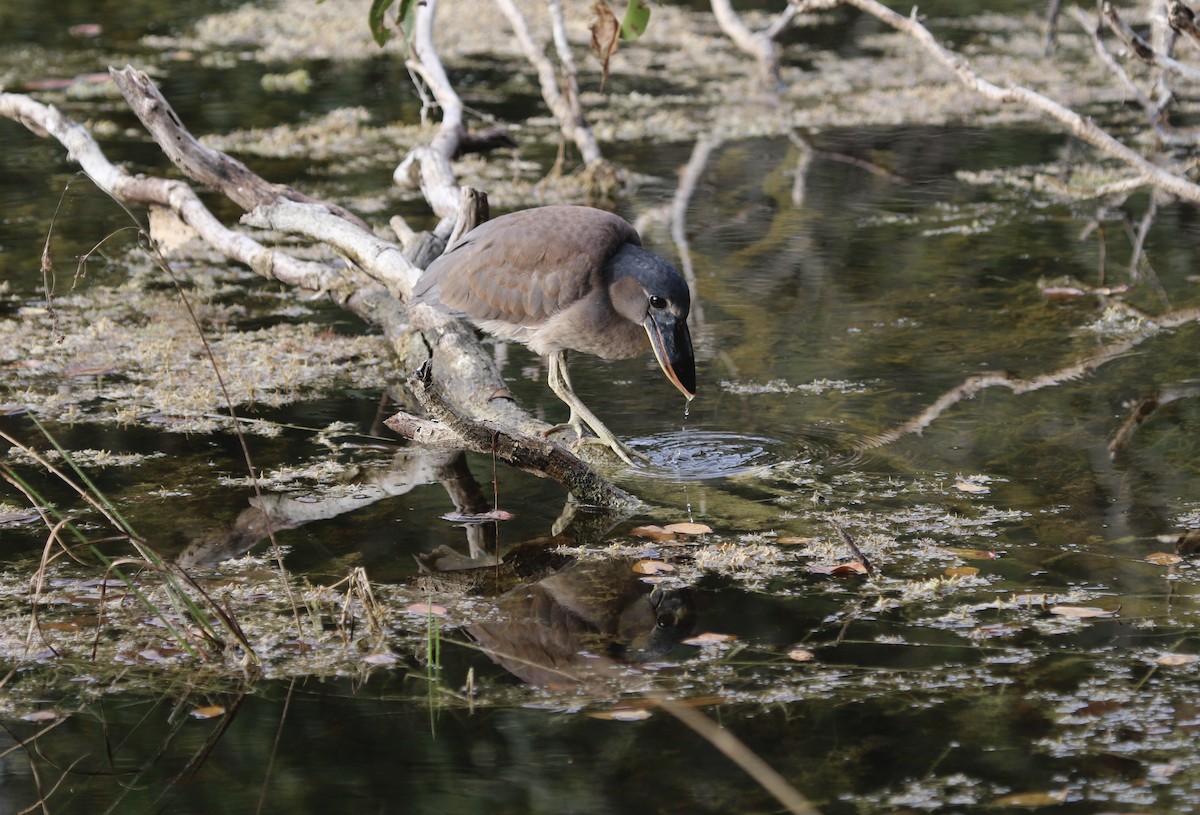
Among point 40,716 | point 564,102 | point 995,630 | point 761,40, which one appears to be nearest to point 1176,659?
point 995,630

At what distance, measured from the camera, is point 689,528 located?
15.2 feet

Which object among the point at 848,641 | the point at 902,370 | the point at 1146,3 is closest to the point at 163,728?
the point at 848,641

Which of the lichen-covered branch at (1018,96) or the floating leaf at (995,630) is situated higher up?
the lichen-covered branch at (1018,96)

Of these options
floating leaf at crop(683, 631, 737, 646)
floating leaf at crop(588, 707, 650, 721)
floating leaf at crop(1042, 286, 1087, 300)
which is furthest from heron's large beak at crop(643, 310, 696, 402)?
floating leaf at crop(1042, 286, 1087, 300)

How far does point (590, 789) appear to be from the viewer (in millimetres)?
3268

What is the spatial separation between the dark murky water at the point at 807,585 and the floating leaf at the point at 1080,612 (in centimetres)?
2

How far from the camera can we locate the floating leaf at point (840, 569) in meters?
4.28

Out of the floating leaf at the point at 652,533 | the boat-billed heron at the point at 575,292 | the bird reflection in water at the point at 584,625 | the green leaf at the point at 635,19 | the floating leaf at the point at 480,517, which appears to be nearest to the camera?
the bird reflection in water at the point at 584,625

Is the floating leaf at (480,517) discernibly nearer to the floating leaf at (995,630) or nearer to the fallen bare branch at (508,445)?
the fallen bare branch at (508,445)

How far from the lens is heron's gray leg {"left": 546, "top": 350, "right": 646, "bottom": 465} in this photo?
5285 millimetres

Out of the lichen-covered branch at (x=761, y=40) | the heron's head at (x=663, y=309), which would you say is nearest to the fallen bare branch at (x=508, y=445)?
the heron's head at (x=663, y=309)

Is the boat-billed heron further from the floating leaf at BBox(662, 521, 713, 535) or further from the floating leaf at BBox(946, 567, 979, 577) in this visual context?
the floating leaf at BBox(946, 567, 979, 577)

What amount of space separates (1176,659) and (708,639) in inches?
46.6

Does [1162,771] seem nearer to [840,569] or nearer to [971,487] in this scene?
[840,569]
